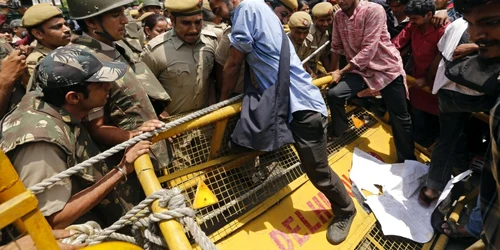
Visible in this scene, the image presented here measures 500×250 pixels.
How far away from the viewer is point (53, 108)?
4.90ft

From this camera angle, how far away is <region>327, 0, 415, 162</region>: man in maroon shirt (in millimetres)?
3131

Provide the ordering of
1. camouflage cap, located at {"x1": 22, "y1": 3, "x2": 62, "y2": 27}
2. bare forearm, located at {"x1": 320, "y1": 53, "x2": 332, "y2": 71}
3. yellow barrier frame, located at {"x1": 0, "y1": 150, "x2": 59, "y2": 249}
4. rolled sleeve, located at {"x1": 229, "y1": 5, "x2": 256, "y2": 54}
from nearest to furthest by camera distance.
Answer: yellow barrier frame, located at {"x1": 0, "y1": 150, "x2": 59, "y2": 249} < rolled sleeve, located at {"x1": 229, "y1": 5, "x2": 256, "y2": 54} < camouflage cap, located at {"x1": 22, "y1": 3, "x2": 62, "y2": 27} < bare forearm, located at {"x1": 320, "y1": 53, "x2": 332, "y2": 71}

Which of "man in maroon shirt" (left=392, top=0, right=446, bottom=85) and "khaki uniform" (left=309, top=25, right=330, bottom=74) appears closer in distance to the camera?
"man in maroon shirt" (left=392, top=0, right=446, bottom=85)

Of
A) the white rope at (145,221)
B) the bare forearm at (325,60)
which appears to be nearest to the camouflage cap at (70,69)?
the white rope at (145,221)

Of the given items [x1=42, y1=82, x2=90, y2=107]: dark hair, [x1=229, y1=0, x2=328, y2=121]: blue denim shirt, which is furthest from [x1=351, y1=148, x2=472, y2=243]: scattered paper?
[x1=42, y1=82, x2=90, y2=107]: dark hair

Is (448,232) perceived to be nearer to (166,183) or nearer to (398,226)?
(398,226)

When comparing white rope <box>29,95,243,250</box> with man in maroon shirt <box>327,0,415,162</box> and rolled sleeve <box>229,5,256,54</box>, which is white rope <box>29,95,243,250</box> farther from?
man in maroon shirt <box>327,0,415,162</box>

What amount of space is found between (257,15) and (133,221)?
4.88 ft

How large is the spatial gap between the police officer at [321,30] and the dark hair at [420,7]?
3.46 ft

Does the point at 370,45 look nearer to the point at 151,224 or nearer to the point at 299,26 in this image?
the point at 299,26

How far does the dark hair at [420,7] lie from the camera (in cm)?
304

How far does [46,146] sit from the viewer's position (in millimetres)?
1348

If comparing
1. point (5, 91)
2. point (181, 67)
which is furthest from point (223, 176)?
point (5, 91)

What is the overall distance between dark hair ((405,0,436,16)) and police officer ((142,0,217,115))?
6.94 ft
